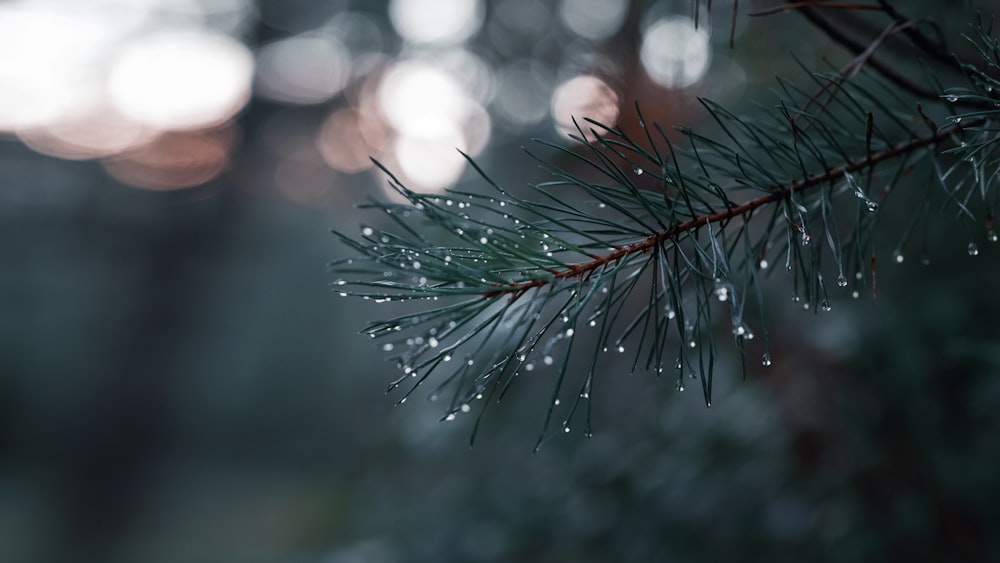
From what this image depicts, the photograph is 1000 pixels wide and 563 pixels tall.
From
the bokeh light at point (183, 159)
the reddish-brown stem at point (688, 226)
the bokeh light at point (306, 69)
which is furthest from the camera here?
the bokeh light at point (306, 69)

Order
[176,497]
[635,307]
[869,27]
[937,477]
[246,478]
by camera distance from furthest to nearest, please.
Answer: [246,478] < [176,497] < [635,307] < [937,477] < [869,27]

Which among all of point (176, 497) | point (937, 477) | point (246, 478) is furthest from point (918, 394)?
point (246, 478)

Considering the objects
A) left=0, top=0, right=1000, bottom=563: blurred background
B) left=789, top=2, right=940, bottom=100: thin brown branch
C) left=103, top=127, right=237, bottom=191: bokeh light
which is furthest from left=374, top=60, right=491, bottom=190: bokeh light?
left=789, top=2, right=940, bottom=100: thin brown branch

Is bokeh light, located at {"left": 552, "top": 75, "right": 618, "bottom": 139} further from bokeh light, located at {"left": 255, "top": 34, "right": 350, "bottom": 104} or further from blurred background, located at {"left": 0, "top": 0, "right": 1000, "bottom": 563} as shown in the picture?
bokeh light, located at {"left": 255, "top": 34, "right": 350, "bottom": 104}

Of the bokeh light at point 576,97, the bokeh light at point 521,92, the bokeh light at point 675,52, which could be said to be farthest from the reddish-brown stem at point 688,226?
the bokeh light at point 521,92

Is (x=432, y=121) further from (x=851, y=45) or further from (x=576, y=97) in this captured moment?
(x=851, y=45)

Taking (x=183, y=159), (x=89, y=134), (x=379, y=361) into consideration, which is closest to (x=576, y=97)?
(x=183, y=159)

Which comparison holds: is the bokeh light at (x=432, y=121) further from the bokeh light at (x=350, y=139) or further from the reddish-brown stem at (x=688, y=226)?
the reddish-brown stem at (x=688, y=226)

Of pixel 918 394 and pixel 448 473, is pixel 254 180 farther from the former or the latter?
pixel 918 394
